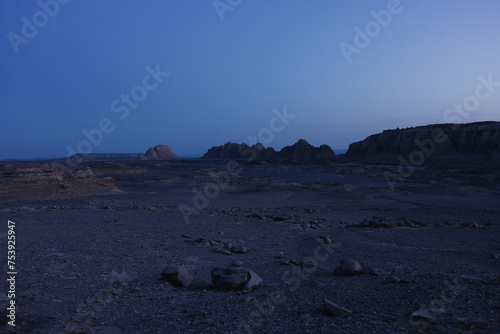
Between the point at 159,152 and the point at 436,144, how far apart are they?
144 m

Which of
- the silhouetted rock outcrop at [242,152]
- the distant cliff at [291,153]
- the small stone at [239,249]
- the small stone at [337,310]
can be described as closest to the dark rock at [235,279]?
the small stone at [337,310]

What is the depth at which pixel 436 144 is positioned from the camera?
6241cm

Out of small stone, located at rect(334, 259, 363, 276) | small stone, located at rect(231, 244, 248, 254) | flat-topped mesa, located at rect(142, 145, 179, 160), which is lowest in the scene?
small stone, located at rect(231, 244, 248, 254)

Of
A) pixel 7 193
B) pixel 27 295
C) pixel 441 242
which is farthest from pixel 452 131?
pixel 27 295

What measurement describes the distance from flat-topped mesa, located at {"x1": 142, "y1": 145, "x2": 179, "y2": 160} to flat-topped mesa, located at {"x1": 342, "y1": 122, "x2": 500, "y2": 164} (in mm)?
112029

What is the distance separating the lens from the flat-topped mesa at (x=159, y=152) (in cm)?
16988

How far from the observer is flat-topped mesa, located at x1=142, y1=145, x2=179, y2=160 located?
16988 centimetres

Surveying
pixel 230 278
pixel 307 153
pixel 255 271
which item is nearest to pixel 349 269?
pixel 255 271

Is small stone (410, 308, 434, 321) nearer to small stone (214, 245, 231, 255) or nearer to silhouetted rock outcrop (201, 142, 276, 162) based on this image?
small stone (214, 245, 231, 255)

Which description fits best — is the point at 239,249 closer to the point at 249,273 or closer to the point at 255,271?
the point at 255,271

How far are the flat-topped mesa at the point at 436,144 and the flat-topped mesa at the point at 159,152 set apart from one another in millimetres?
112029

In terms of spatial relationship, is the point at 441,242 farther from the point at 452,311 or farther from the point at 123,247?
the point at 123,247

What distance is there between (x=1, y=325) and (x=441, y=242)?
31.9ft

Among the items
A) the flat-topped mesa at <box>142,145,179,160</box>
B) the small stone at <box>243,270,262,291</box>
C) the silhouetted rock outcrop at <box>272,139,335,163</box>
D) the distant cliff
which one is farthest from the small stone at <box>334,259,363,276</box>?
the flat-topped mesa at <box>142,145,179,160</box>
